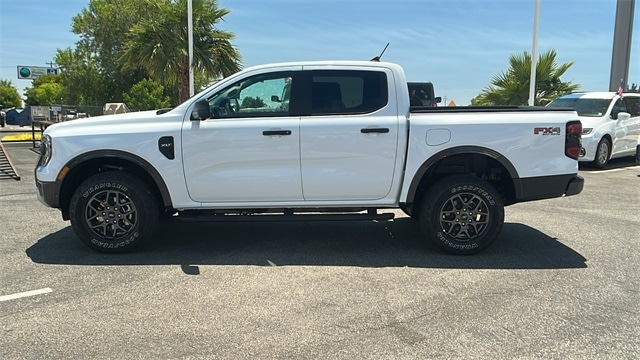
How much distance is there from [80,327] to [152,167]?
1938 millimetres

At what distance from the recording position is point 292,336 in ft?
11.1

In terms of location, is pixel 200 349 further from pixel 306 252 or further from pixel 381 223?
pixel 381 223

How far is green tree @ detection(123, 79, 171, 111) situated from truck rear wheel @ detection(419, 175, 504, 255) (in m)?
30.5

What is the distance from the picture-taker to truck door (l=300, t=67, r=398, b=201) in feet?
16.4

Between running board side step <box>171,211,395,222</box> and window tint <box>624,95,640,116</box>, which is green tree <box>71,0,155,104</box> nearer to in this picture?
window tint <box>624,95,640,116</box>

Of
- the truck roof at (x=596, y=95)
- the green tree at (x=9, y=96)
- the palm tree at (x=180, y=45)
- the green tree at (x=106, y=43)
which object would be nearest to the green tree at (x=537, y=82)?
the truck roof at (x=596, y=95)

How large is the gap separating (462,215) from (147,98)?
105 ft

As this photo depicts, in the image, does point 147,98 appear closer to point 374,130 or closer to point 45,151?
point 45,151

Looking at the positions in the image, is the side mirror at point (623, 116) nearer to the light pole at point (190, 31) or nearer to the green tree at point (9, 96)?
the light pole at point (190, 31)

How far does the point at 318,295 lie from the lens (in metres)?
4.11

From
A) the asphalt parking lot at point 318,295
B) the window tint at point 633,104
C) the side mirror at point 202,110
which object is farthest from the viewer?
the window tint at point 633,104

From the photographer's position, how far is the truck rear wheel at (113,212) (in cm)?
505

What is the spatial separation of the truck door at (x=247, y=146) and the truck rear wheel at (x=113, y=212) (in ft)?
1.71

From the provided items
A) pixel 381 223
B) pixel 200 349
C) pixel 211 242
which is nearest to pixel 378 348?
pixel 200 349
